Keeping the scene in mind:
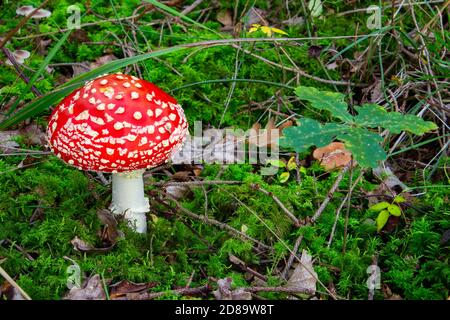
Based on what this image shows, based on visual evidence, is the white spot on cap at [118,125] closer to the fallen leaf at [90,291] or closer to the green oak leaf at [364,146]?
the fallen leaf at [90,291]

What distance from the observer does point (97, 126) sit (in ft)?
9.87

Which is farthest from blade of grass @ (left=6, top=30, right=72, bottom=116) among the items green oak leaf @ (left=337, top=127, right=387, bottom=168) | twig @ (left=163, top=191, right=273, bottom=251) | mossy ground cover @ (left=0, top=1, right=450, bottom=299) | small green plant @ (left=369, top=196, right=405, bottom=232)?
small green plant @ (left=369, top=196, right=405, bottom=232)

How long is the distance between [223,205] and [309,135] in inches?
51.9

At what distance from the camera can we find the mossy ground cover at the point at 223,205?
10.5ft

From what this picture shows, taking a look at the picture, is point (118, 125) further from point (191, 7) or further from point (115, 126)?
point (191, 7)

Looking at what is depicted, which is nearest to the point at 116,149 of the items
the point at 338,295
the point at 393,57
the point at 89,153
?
the point at 89,153

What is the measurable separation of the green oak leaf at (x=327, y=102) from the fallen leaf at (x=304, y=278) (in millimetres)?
834

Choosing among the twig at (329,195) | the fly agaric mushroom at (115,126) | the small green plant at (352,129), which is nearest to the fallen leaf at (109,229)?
the fly agaric mushroom at (115,126)

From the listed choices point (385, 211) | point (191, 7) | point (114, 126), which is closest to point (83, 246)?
point (114, 126)

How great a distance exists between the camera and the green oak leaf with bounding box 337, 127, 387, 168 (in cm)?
261

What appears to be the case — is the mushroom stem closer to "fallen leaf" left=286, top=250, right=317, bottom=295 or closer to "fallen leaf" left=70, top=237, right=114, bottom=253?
"fallen leaf" left=70, top=237, right=114, bottom=253

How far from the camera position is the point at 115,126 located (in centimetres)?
301

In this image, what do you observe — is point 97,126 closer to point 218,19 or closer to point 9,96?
point 9,96

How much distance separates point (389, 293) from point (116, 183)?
1.81 meters
